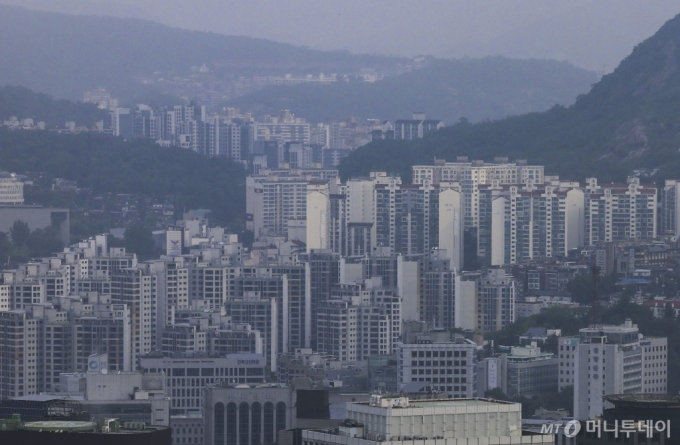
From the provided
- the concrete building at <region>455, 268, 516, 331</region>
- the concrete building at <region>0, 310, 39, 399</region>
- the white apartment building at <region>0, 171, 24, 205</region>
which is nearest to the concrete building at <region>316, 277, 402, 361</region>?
the concrete building at <region>455, 268, 516, 331</region>

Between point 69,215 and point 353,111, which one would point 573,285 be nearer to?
point 69,215

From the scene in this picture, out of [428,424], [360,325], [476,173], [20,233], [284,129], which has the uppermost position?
[284,129]

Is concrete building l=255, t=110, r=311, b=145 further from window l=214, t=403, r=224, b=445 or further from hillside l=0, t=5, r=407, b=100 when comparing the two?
window l=214, t=403, r=224, b=445

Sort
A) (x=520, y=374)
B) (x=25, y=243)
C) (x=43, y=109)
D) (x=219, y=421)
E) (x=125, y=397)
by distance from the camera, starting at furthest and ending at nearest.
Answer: (x=43, y=109) → (x=25, y=243) → (x=520, y=374) → (x=219, y=421) → (x=125, y=397)

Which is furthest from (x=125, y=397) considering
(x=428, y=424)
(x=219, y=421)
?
(x=428, y=424)

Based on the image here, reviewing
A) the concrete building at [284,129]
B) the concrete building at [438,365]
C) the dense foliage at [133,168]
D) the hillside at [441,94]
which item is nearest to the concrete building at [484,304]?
the concrete building at [438,365]

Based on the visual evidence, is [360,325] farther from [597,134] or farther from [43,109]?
[43,109]

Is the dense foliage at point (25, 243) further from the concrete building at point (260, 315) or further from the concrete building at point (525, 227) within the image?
the concrete building at point (260, 315)
